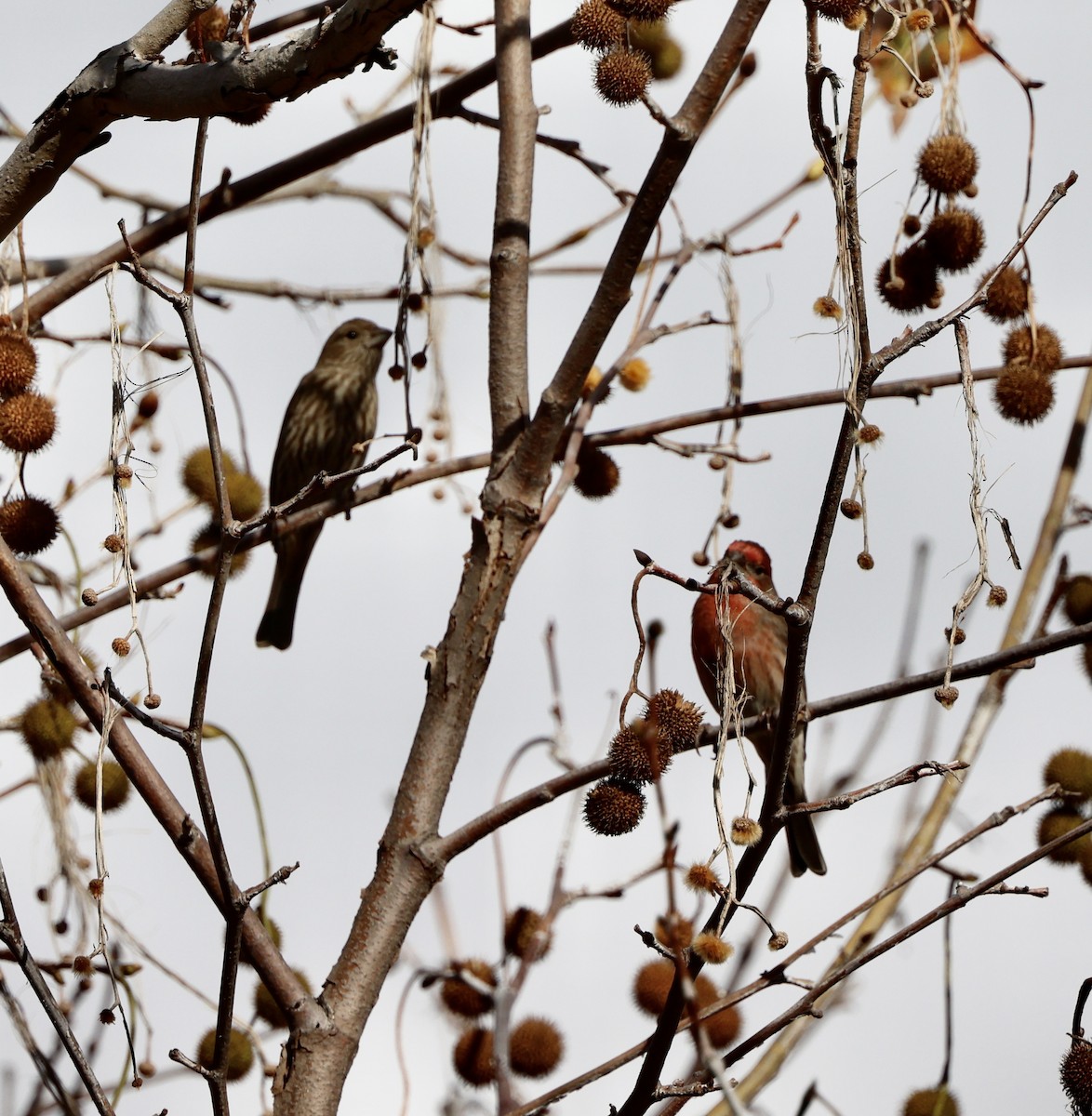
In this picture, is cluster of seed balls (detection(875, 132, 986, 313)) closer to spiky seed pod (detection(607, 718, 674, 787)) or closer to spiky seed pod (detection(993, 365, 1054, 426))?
spiky seed pod (detection(993, 365, 1054, 426))

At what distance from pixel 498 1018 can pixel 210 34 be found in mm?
2874

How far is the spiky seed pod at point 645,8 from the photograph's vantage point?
359 cm

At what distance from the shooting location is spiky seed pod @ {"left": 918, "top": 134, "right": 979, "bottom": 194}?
13.1ft

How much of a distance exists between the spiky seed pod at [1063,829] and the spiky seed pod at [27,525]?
9.52ft

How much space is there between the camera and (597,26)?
386 cm

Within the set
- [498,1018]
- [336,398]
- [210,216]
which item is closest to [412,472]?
[210,216]

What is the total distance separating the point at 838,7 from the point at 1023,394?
161 centimetres

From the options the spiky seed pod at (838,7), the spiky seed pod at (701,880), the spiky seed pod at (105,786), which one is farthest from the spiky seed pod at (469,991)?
the spiky seed pod at (838,7)

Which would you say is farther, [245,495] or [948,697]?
A: [245,495]

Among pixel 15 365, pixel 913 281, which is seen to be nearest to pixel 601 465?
pixel 913 281

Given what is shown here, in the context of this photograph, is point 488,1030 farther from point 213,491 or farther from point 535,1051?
point 213,491

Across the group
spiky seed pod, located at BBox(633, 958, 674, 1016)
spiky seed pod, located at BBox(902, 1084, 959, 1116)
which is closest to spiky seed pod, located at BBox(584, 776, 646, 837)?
spiky seed pod, located at BBox(902, 1084, 959, 1116)

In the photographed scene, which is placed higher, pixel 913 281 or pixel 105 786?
pixel 913 281

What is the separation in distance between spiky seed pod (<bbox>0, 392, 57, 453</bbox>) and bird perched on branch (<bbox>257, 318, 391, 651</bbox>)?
161 inches
